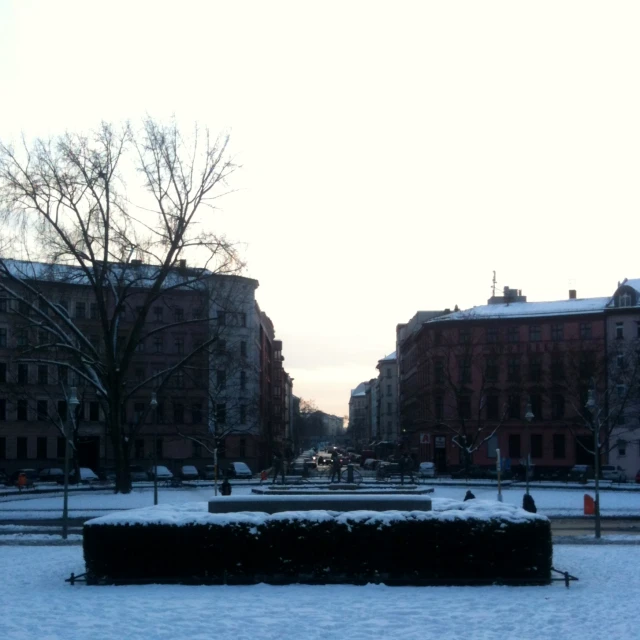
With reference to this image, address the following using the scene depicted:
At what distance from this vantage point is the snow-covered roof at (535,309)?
76.0 meters

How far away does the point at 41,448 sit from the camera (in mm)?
75000

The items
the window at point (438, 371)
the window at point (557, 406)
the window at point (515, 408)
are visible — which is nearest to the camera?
the window at point (557, 406)

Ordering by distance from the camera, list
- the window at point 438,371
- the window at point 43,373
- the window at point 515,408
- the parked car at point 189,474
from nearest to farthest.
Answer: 1. the parked car at point 189,474
2. the window at point 43,373
3. the window at point 515,408
4. the window at point 438,371

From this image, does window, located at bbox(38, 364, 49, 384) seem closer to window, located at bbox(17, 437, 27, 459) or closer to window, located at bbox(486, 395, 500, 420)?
window, located at bbox(17, 437, 27, 459)

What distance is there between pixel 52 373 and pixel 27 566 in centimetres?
5569

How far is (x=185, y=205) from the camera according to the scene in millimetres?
42156

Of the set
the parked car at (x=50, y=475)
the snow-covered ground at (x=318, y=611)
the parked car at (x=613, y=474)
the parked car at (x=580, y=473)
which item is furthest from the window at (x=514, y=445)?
the snow-covered ground at (x=318, y=611)

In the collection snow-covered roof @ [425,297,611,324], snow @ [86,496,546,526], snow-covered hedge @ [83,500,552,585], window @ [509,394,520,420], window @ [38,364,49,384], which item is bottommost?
snow-covered hedge @ [83,500,552,585]

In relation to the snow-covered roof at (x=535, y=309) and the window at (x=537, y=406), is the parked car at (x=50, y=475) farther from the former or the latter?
the window at (x=537, y=406)

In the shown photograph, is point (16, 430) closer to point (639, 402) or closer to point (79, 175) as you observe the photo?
point (79, 175)

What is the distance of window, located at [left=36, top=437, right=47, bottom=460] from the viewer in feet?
245

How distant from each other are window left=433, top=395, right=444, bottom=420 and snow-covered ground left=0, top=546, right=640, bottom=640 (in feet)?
203

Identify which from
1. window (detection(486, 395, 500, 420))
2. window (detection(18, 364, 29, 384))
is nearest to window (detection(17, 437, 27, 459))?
window (detection(18, 364, 29, 384))

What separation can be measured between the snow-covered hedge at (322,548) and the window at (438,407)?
62.7 meters
